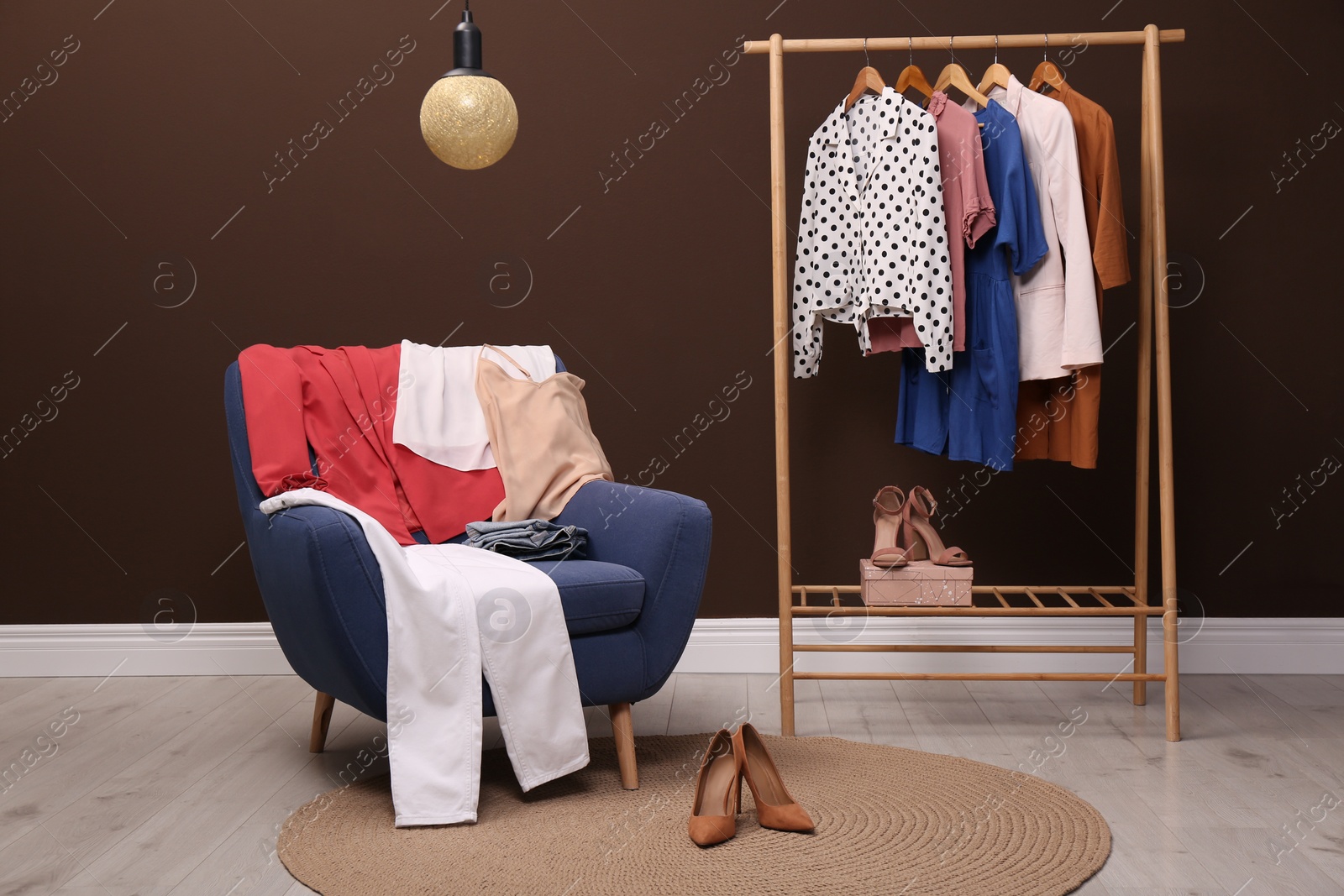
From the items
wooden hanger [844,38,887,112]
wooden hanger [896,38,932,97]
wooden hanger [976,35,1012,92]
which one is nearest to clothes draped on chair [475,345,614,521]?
wooden hanger [844,38,887,112]

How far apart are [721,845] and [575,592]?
52cm

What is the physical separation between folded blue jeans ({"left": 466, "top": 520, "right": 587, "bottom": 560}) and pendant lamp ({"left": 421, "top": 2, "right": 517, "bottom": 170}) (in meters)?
0.82

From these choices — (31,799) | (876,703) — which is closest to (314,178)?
(31,799)

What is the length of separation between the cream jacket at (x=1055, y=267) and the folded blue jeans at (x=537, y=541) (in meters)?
1.13

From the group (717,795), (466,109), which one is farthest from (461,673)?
(466,109)

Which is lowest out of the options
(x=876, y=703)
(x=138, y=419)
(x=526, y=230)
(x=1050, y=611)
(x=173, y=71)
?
(x=876, y=703)

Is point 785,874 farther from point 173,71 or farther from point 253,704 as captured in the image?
point 173,71

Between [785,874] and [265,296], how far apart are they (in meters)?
2.26

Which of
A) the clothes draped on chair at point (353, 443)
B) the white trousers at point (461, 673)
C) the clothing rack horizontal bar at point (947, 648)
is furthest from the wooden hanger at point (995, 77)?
the white trousers at point (461, 673)

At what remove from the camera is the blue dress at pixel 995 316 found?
2482 millimetres

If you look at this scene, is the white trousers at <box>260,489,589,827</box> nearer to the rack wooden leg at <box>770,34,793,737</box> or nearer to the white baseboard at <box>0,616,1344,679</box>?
the rack wooden leg at <box>770,34,793,737</box>

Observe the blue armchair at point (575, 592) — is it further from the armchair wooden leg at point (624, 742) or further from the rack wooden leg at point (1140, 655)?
the rack wooden leg at point (1140, 655)

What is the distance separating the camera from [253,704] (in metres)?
2.80

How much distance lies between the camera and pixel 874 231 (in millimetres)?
2549
